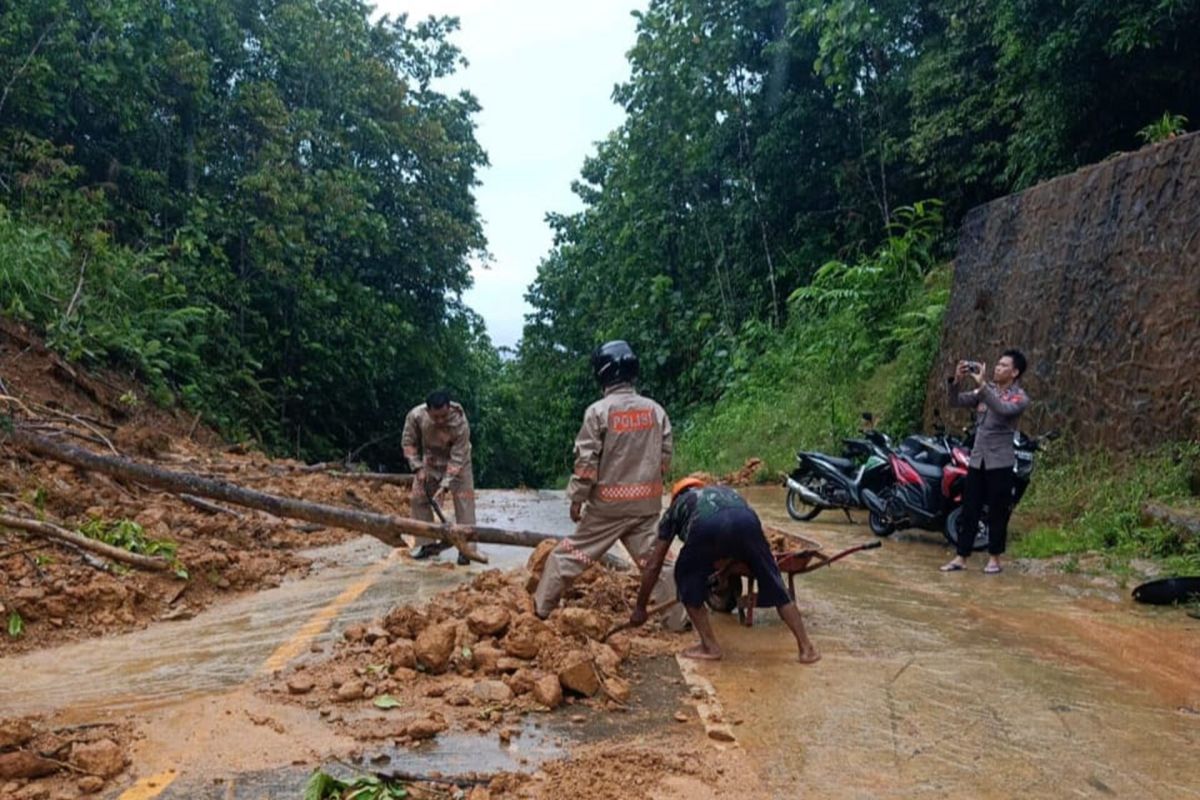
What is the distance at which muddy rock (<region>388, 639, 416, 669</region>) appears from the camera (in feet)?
15.8

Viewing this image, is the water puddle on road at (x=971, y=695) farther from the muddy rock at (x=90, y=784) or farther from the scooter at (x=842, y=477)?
the scooter at (x=842, y=477)

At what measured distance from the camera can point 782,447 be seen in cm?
1809

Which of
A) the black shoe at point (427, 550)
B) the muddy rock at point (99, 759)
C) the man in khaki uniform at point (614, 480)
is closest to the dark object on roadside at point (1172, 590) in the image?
the man in khaki uniform at point (614, 480)

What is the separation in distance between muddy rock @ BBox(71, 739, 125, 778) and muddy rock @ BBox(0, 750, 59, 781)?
118 mm

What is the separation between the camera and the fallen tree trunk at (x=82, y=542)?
6.79 metres

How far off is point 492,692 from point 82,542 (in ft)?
13.7

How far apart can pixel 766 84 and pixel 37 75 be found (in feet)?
53.9

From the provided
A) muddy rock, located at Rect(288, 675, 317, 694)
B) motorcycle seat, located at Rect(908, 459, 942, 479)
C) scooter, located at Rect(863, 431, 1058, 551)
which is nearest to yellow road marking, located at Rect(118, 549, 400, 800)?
muddy rock, located at Rect(288, 675, 317, 694)

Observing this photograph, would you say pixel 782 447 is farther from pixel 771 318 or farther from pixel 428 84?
pixel 428 84

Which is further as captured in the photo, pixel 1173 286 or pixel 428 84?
pixel 428 84

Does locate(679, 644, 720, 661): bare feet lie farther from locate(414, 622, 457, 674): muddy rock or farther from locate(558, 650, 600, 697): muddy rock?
locate(414, 622, 457, 674): muddy rock

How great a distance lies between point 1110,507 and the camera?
353 inches

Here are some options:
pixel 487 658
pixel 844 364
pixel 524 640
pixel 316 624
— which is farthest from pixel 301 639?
pixel 844 364

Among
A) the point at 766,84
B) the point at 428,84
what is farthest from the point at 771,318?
the point at 428,84
